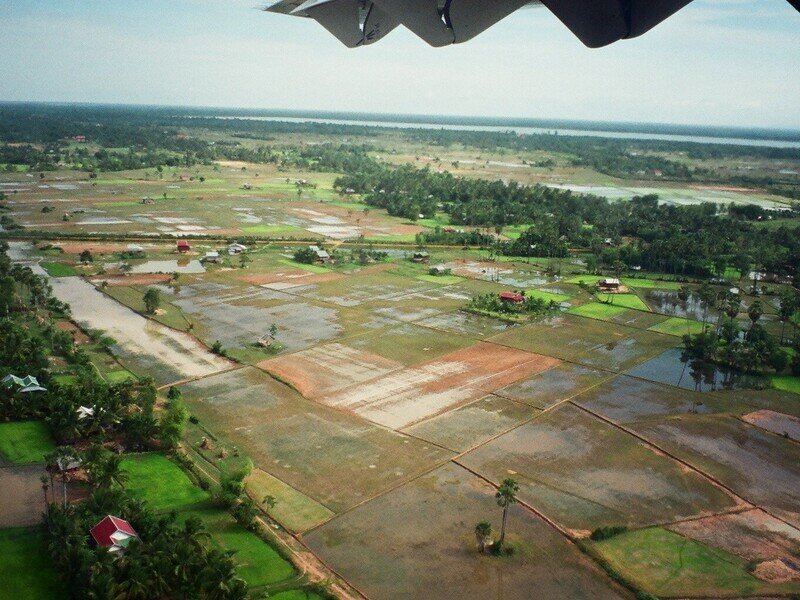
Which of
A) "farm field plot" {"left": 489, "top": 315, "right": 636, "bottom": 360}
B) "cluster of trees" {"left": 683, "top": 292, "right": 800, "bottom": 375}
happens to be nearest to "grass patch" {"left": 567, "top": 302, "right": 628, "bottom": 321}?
"farm field plot" {"left": 489, "top": 315, "right": 636, "bottom": 360}

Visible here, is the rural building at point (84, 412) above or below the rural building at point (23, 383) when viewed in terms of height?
below

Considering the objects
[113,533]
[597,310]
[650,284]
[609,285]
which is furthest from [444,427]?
[650,284]

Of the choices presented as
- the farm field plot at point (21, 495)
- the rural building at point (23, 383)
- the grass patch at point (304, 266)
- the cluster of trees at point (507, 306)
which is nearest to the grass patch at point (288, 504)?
the farm field plot at point (21, 495)

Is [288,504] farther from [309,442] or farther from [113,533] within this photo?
[113,533]

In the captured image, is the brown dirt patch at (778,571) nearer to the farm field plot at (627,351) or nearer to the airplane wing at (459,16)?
the farm field plot at (627,351)

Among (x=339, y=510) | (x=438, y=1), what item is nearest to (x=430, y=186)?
(x=339, y=510)

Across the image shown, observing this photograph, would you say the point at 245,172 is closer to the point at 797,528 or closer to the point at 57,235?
the point at 57,235
